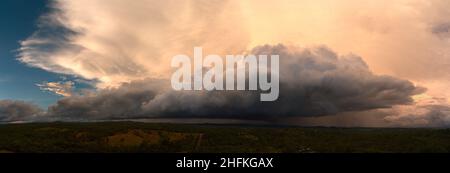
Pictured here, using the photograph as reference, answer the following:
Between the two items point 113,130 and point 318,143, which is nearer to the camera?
point 318,143

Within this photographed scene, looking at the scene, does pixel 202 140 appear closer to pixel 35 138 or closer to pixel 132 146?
pixel 132 146

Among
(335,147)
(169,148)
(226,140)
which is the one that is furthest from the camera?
(226,140)

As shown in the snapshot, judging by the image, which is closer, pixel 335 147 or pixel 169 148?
pixel 335 147

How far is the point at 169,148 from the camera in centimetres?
17100
